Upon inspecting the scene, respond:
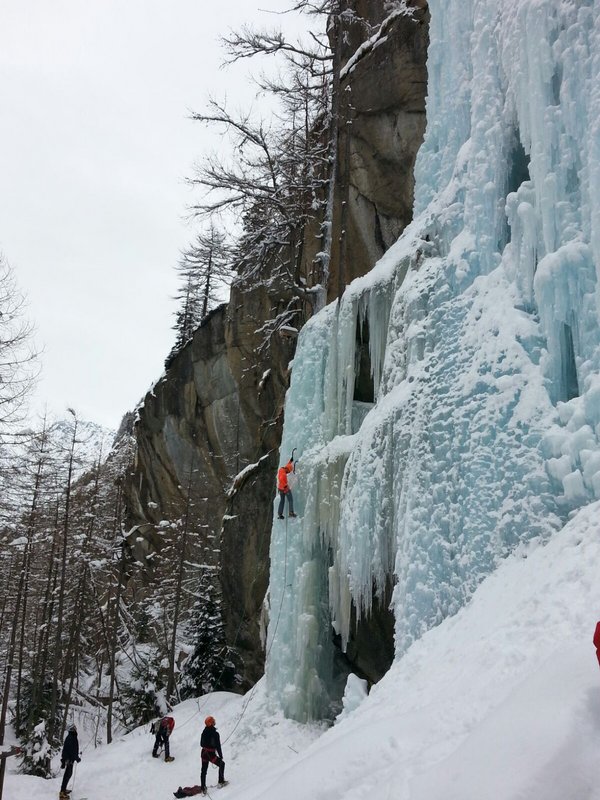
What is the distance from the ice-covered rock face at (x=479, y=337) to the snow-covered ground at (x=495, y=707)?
676mm

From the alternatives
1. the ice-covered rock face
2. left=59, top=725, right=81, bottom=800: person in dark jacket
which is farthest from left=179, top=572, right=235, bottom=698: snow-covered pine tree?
the ice-covered rock face

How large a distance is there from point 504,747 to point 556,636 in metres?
1.49

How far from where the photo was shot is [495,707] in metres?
4.43

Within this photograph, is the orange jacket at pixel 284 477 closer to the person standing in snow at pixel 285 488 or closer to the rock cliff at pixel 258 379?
the person standing in snow at pixel 285 488

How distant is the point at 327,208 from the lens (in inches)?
689

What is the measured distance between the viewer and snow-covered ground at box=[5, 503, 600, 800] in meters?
3.53

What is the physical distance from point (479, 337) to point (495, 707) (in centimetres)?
449

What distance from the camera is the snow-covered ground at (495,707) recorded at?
3533 millimetres

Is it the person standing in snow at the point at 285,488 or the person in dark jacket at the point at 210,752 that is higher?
the person standing in snow at the point at 285,488

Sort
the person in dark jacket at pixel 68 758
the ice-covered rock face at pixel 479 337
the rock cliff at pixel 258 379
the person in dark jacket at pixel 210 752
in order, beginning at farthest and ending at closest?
the rock cliff at pixel 258 379, the person in dark jacket at pixel 68 758, the person in dark jacket at pixel 210 752, the ice-covered rock face at pixel 479 337

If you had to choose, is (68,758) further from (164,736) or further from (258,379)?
(258,379)

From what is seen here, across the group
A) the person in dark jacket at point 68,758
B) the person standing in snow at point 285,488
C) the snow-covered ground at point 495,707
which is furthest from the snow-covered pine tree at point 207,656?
the snow-covered ground at point 495,707

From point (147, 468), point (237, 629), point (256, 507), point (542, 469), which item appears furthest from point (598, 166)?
point (147, 468)

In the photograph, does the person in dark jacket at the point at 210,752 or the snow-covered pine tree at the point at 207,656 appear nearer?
the person in dark jacket at the point at 210,752
